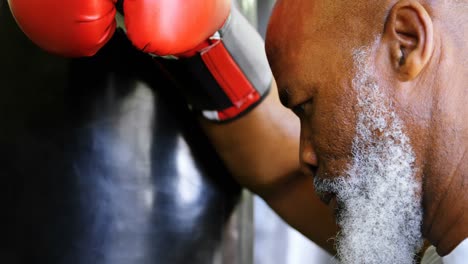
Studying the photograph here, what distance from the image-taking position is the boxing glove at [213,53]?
2.84ft

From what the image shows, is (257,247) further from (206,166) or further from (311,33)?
(311,33)

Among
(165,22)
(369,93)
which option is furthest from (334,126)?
(165,22)

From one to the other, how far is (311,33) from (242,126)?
1.28 ft

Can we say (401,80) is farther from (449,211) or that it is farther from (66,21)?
(66,21)

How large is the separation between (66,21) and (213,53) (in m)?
0.28

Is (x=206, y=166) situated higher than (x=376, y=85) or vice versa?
(x=376, y=85)

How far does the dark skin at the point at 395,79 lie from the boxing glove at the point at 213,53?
11cm

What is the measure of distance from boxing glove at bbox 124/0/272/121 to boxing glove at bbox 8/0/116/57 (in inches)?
1.6

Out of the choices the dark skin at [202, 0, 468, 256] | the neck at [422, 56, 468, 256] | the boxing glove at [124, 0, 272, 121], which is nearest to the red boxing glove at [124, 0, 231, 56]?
the boxing glove at [124, 0, 272, 121]

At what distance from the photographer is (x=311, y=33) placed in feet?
2.57

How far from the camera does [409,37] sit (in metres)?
0.71

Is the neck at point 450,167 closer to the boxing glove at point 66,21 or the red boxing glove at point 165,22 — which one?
the red boxing glove at point 165,22

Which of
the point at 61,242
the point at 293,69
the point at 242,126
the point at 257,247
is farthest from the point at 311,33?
the point at 257,247

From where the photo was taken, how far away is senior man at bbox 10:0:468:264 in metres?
0.71
